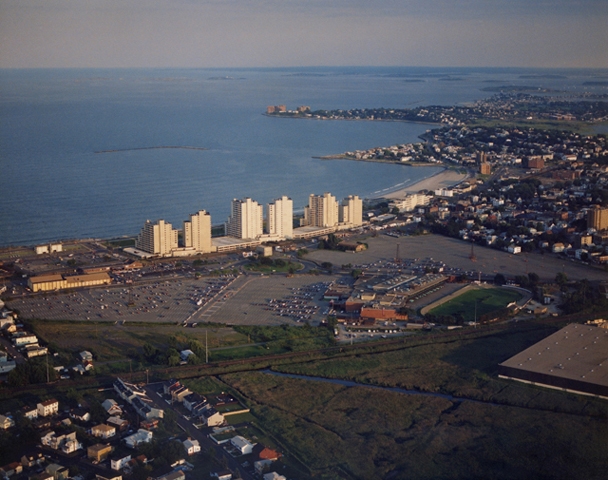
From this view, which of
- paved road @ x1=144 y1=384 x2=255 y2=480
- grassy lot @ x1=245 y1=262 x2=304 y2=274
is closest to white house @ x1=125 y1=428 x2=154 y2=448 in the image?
paved road @ x1=144 y1=384 x2=255 y2=480

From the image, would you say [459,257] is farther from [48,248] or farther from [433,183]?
[433,183]

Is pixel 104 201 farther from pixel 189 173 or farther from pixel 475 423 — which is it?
pixel 475 423

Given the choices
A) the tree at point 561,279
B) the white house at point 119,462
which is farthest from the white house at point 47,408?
the tree at point 561,279


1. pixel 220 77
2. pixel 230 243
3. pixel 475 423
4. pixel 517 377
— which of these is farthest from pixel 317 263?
pixel 220 77

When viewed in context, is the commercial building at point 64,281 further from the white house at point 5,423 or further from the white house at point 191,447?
the white house at point 191,447

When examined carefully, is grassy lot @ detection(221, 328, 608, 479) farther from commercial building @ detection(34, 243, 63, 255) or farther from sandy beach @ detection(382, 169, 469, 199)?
sandy beach @ detection(382, 169, 469, 199)

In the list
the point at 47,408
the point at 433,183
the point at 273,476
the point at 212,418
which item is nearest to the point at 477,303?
the point at 212,418
